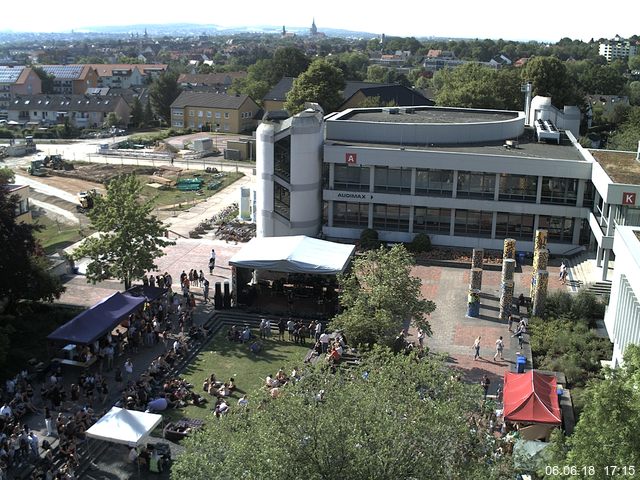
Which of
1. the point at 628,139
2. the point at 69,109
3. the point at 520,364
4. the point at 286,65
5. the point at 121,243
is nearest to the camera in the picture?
the point at 520,364

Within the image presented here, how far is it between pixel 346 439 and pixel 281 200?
106ft

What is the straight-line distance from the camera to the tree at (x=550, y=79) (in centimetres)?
9119

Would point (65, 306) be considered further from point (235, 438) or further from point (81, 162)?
point (81, 162)

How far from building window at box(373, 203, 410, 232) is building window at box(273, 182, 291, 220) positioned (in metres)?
6.12

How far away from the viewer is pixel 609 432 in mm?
14836

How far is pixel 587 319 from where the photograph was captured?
119ft

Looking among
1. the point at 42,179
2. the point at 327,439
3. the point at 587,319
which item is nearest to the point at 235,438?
the point at 327,439

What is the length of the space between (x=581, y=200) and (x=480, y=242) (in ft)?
22.4

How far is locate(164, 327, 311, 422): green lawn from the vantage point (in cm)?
2998

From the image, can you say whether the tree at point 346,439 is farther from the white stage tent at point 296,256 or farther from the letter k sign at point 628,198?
the letter k sign at point 628,198

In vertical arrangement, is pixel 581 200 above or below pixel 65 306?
above

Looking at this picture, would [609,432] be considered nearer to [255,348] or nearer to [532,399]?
[532,399]

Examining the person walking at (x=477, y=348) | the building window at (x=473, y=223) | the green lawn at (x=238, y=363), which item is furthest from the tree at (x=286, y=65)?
the person walking at (x=477, y=348)

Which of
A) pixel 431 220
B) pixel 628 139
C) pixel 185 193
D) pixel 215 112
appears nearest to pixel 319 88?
pixel 215 112
